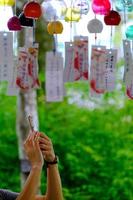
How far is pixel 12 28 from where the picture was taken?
1.76m

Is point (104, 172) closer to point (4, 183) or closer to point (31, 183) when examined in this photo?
point (4, 183)

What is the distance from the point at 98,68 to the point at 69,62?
0.10m

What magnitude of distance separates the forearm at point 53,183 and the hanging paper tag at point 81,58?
0.35 metres

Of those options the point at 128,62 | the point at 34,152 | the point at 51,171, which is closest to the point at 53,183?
the point at 51,171

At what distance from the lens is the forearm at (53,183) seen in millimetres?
1643

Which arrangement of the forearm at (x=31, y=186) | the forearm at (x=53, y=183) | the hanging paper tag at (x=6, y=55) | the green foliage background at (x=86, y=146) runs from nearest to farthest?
the forearm at (x=31, y=186) < the forearm at (x=53, y=183) < the hanging paper tag at (x=6, y=55) < the green foliage background at (x=86, y=146)


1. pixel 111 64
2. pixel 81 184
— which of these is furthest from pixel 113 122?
pixel 111 64

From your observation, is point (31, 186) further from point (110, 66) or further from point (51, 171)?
point (110, 66)

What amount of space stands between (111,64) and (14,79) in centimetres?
34

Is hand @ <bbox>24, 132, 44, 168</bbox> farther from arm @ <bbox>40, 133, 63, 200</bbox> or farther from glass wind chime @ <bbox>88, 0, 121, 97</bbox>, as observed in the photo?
glass wind chime @ <bbox>88, 0, 121, 97</bbox>

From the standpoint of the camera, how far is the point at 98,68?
1804 millimetres

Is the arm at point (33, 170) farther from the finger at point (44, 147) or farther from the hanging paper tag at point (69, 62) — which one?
the hanging paper tag at point (69, 62)

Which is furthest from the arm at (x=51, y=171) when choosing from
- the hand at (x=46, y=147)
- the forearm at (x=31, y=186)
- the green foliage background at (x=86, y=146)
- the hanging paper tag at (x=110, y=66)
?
the green foliage background at (x=86, y=146)

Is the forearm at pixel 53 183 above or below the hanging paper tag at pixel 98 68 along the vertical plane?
below
